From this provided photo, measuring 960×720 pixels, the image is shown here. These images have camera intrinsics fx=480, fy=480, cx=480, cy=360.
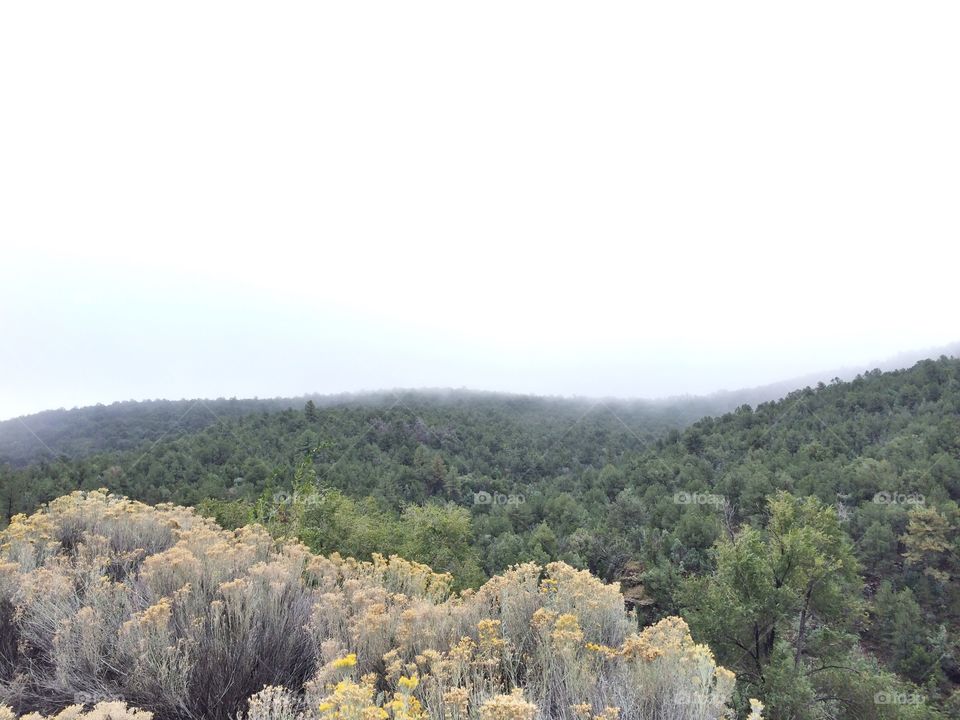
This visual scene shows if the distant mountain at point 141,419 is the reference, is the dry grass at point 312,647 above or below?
above

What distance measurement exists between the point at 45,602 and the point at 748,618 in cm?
1555

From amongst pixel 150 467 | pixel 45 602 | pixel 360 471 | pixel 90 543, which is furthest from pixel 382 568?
pixel 150 467

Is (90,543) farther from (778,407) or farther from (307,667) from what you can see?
(778,407)

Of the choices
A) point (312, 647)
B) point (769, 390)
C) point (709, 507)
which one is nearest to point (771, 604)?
point (312, 647)

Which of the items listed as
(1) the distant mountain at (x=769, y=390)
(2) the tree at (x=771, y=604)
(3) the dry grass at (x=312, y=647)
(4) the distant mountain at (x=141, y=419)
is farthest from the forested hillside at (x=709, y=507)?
(1) the distant mountain at (x=769, y=390)

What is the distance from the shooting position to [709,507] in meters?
36.8

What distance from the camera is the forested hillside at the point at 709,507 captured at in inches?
552

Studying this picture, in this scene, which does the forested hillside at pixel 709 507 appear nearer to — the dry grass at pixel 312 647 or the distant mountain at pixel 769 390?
the dry grass at pixel 312 647

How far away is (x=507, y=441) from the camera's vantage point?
78938 millimetres

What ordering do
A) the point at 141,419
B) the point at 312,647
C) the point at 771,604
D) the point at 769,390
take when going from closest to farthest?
the point at 312,647, the point at 771,604, the point at 141,419, the point at 769,390

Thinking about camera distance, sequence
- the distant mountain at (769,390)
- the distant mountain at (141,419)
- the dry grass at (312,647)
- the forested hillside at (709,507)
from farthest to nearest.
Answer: the distant mountain at (769,390)
the distant mountain at (141,419)
the forested hillside at (709,507)
the dry grass at (312,647)

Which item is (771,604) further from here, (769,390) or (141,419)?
(769,390)

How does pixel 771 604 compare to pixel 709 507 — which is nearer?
pixel 771 604

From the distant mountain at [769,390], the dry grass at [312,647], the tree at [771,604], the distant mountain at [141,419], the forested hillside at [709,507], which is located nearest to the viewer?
the dry grass at [312,647]
